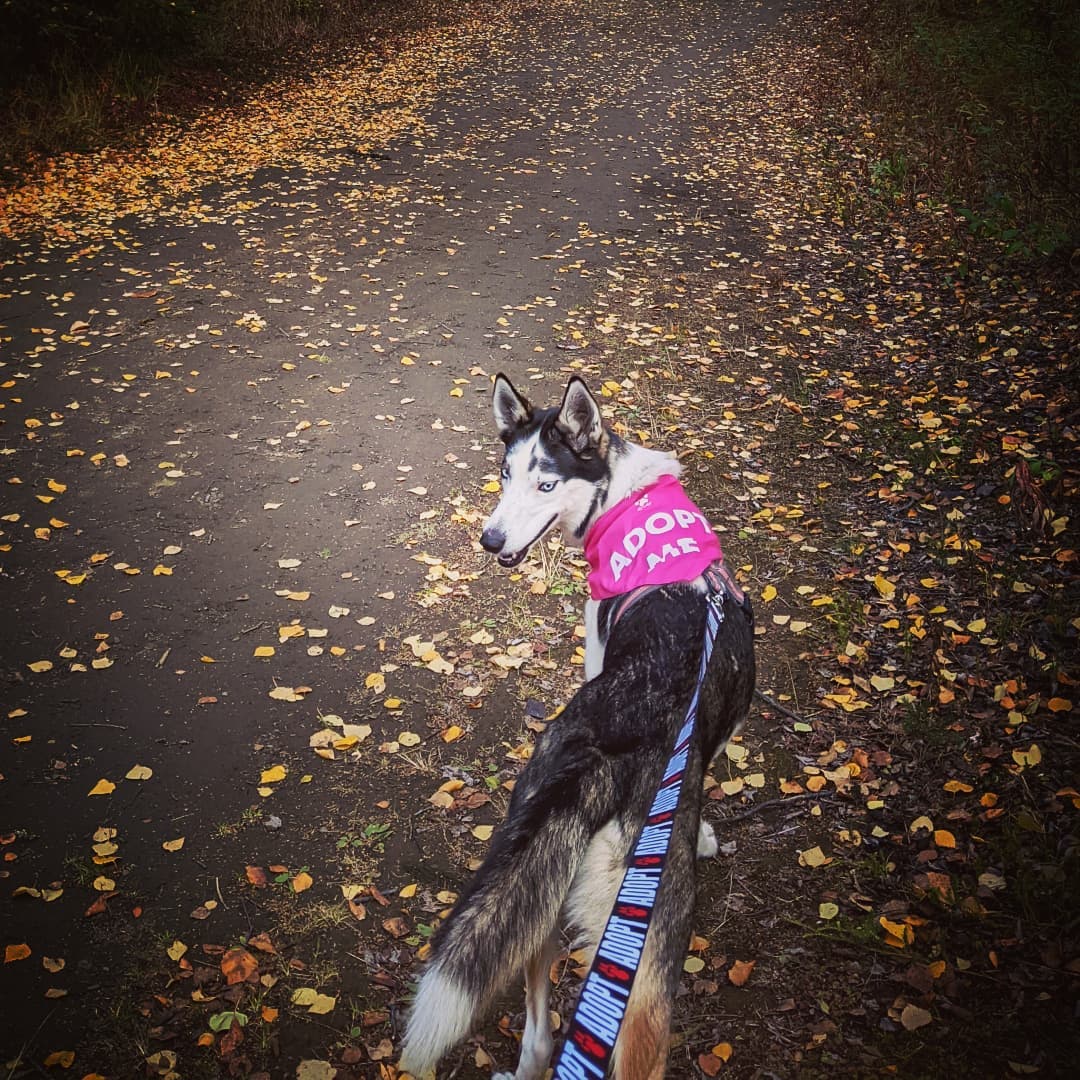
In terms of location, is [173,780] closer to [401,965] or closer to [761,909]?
[401,965]

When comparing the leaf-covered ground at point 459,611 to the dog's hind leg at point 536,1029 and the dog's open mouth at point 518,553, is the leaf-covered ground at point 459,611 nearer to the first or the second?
the dog's hind leg at point 536,1029

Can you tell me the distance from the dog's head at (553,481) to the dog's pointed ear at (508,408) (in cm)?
7

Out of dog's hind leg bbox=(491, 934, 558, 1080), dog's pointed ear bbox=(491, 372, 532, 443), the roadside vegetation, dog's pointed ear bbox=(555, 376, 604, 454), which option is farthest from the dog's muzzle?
the roadside vegetation

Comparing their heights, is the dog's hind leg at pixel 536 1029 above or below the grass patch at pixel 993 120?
below

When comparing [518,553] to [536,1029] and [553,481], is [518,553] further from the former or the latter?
[536,1029]

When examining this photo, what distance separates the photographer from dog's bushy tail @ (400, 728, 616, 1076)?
77.2 inches

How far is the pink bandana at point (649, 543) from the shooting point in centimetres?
334

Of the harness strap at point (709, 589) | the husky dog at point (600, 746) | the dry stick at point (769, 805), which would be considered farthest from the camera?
the dry stick at point (769, 805)

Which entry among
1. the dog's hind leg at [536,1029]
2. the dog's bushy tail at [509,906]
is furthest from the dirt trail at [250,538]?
the dog's bushy tail at [509,906]

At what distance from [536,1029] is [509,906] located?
124 cm

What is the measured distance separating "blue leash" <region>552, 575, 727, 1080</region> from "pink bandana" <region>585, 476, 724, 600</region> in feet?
2.55

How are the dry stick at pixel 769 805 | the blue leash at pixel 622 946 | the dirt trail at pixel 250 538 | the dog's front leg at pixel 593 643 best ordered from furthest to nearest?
the dry stick at pixel 769 805
the dirt trail at pixel 250 538
the dog's front leg at pixel 593 643
the blue leash at pixel 622 946

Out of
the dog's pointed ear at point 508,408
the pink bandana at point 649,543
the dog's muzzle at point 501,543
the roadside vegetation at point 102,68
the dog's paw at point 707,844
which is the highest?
the roadside vegetation at point 102,68

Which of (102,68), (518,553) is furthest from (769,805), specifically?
(102,68)
